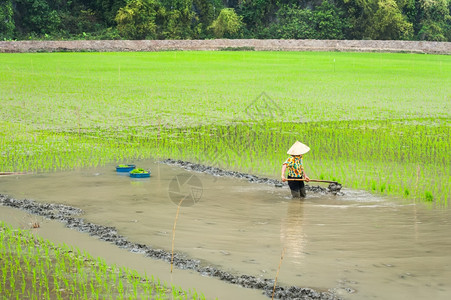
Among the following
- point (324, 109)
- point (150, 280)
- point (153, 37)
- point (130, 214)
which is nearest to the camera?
point (150, 280)

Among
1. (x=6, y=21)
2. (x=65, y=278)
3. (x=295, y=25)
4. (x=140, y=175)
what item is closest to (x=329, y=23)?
(x=295, y=25)

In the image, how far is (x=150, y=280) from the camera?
6.84m

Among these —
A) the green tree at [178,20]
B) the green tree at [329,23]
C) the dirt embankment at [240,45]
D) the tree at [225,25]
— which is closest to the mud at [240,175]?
the dirt embankment at [240,45]

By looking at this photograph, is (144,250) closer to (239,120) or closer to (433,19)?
(239,120)

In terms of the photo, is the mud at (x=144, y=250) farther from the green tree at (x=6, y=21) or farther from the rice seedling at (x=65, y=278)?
the green tree at (x=6, y=21)

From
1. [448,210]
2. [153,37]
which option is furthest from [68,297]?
[153,37]

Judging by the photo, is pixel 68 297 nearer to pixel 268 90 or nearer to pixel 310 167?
pixel 310 167

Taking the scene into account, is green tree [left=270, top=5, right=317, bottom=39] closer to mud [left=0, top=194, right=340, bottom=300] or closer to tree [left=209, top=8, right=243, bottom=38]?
tree [left=209, top=8, right=243, bottom=38]

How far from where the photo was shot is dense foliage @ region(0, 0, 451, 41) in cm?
5844

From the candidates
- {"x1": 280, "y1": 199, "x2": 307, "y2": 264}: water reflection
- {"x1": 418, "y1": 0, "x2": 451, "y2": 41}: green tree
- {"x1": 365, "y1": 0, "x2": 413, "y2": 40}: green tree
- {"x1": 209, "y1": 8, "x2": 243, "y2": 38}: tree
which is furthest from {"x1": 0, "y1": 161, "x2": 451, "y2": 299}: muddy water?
{"x1": 418, "y1": 0, "x2": 451, "y2": 41}: green tree

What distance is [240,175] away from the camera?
12242 mm

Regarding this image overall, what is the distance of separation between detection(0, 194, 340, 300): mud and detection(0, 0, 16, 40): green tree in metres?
47.6

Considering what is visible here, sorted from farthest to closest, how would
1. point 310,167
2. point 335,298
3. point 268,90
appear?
point 268,90 → point 310,167 → point 335,298

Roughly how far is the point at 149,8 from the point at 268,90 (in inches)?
1362
